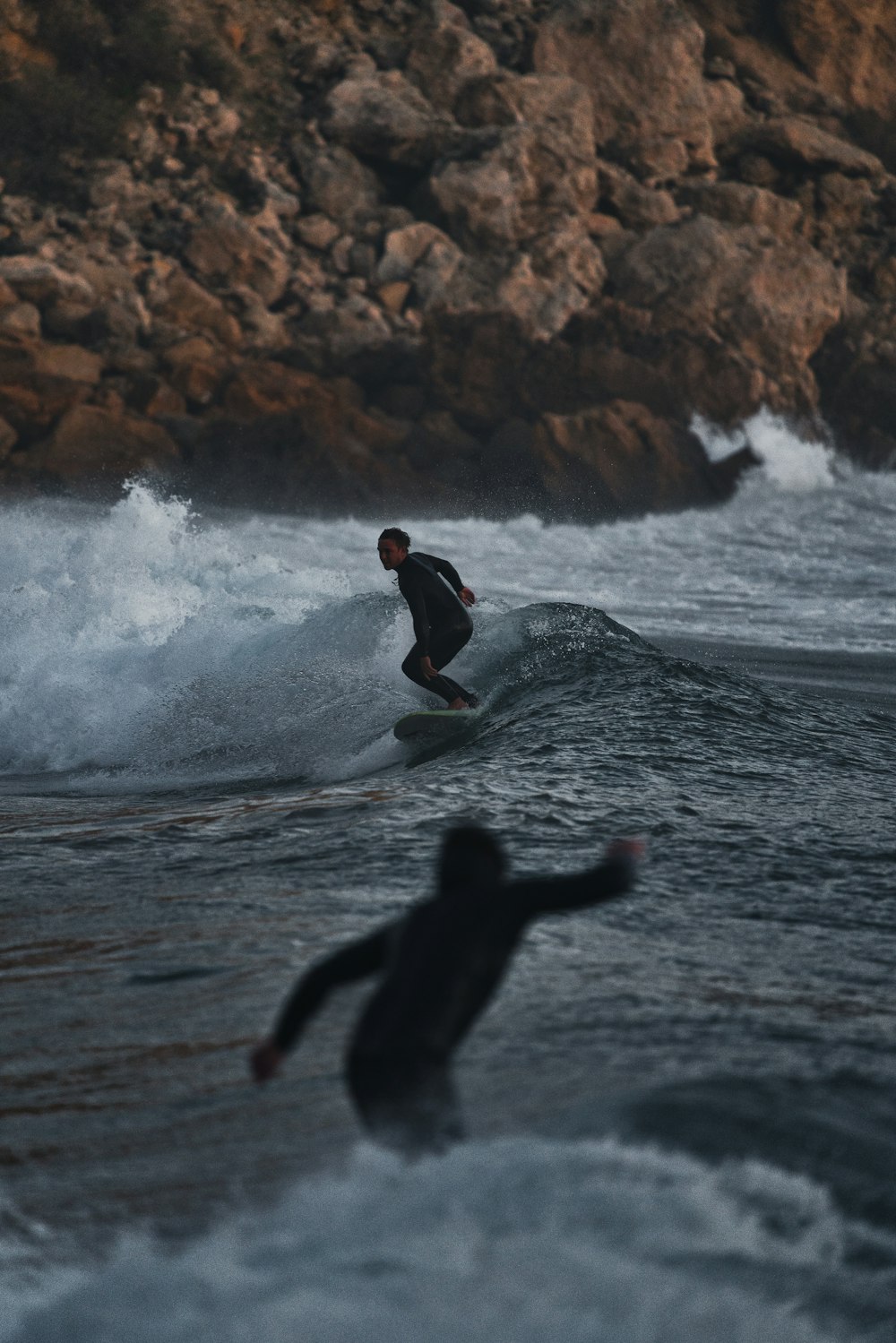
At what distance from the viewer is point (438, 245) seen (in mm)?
31406

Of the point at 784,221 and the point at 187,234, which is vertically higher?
→ the point at 784,221

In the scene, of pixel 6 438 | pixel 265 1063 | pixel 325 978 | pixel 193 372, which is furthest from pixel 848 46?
pixel 265 1063

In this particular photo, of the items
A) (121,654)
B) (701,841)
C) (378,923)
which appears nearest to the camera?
(378,923)

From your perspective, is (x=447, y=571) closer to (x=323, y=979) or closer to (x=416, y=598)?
(x=416, y=598)

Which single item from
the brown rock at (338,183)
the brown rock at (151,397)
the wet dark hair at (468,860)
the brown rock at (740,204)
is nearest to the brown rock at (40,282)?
the brown rock at (151,397)

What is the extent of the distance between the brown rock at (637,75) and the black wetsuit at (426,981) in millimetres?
36273

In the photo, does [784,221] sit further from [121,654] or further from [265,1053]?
[265,1053]

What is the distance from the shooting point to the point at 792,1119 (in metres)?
3.76

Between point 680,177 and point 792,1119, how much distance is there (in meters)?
36.2

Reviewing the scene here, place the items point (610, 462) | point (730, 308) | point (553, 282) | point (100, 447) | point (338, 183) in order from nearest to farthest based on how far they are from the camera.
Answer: point (100, 447) < point (610, 462) < point (553, 282) < point (730, 308) < point (338, 183)

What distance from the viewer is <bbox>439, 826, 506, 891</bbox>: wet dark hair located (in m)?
2.85

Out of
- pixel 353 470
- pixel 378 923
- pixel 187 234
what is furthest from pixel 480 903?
pixel 187 234

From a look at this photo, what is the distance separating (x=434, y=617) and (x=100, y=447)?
1731 cm

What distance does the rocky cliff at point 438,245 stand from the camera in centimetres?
2664
